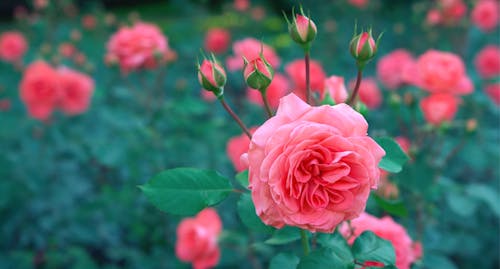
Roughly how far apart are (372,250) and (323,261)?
4.4 inches

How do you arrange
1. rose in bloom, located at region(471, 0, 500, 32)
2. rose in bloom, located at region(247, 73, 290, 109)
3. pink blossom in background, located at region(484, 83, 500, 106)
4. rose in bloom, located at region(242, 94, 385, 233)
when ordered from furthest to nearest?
rose in bloom, located at region(471, 0, 500, 32), pink blossom in background, located at region(484, 83, 500, 106), rose in bloom, located at region(247, 73, 290, 109), rose in bloom, located at region(242, 94, 385, 233)

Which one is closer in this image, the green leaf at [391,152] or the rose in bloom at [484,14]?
the green leaf at [391,152]

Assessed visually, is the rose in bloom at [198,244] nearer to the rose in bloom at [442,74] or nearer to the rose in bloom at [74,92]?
the rose in bloom at [442,74]

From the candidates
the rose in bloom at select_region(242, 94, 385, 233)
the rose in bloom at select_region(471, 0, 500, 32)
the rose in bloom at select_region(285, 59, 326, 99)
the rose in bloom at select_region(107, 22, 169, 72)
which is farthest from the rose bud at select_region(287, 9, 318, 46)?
the rose in bloom at select_region(471, 0, 500, 32)

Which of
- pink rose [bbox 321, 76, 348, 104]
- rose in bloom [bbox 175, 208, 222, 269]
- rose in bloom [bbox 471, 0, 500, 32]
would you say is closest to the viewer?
pink rose [bbox 321, 76, 348, 104]

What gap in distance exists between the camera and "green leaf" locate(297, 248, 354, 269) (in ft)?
2.31

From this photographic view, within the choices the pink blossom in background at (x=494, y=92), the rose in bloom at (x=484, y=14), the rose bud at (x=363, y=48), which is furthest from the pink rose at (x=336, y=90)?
the rose in bloom at (x=484, y=14)

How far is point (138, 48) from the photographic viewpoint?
5.97ft

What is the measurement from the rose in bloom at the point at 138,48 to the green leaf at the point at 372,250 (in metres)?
1.20

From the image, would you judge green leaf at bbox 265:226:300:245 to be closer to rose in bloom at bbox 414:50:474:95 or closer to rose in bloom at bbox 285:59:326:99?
rose in bloom at bbox 414:50:474:95

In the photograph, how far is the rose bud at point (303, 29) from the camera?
0.80 meters

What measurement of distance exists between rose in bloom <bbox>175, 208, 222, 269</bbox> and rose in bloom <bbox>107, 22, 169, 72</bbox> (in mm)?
674

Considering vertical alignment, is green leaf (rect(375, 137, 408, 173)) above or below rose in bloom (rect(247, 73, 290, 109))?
above

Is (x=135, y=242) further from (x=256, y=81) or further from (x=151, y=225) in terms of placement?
(x=256, y=81)
